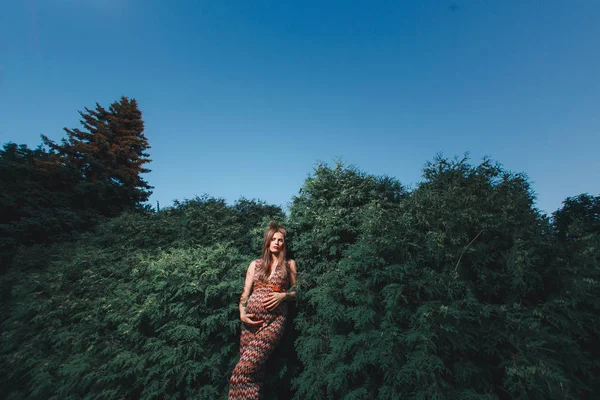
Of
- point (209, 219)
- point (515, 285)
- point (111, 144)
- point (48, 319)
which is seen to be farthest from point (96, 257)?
point (111, 144)

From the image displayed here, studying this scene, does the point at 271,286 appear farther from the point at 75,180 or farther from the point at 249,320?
the point at 75,180

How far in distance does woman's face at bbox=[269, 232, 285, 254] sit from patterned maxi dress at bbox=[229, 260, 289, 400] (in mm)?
311

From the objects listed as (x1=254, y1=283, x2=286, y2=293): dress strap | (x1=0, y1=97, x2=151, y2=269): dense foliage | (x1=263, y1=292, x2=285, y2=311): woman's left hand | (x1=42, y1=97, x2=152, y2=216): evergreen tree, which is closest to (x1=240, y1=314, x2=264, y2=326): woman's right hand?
(x1=263, y1=292, x2=285, y2=311): woman's left hand

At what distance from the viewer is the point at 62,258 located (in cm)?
713

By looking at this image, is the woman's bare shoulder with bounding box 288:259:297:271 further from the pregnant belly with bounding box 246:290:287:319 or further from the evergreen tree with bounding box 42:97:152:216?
the evergreen tree with bounding box 42:97:152:216

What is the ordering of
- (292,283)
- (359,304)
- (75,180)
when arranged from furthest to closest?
(75,180) → (292,283) → (359,304)

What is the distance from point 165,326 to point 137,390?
36.9 inches

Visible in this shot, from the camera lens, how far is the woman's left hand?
3.41 meters

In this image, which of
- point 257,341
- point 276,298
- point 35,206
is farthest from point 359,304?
point 35,206

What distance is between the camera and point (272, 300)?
343cm

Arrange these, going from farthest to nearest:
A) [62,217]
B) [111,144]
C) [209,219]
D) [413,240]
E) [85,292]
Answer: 1. [111,144]
2. [62,217]
3. [209,219]
4. [85,292]
5. [413,240]

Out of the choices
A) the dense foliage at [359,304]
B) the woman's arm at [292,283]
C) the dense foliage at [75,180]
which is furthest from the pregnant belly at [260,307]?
the dense foliage at [75,180]

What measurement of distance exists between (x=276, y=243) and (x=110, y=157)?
15595 millimetres

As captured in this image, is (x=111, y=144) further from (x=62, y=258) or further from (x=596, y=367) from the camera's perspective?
(x=596, y=367)
